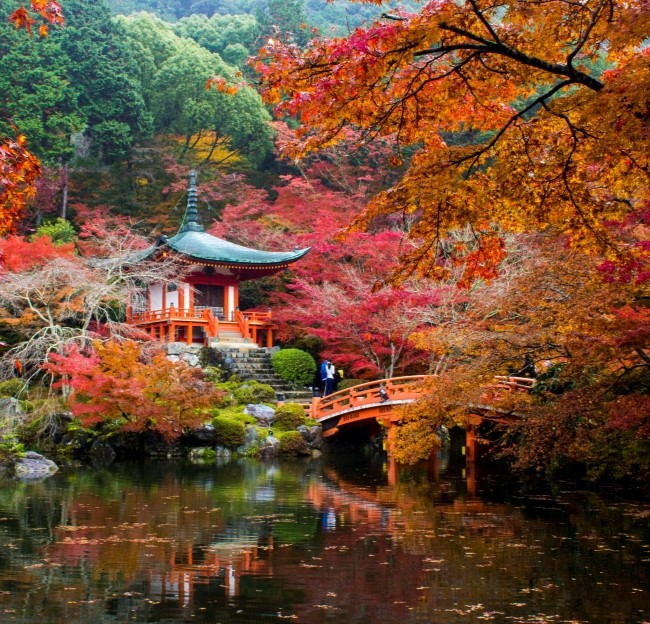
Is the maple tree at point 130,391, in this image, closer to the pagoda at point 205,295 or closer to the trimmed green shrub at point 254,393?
the trimmed green shrub at point 254,393

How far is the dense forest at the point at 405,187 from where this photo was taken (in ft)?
20.2

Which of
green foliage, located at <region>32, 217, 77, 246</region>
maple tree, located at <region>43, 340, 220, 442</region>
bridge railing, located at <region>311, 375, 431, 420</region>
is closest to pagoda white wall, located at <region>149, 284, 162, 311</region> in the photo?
green foliage, located at <region>32, 217, 77, 246</region>

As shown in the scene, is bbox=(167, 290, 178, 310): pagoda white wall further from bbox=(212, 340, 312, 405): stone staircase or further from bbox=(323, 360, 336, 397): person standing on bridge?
bbox=(323, 360, 336, 397): person standing on bridge

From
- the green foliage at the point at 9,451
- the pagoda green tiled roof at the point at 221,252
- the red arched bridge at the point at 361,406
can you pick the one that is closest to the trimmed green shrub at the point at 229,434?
the red arched bridge at the point at 361,406

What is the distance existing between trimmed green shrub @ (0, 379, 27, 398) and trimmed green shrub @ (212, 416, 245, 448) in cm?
484

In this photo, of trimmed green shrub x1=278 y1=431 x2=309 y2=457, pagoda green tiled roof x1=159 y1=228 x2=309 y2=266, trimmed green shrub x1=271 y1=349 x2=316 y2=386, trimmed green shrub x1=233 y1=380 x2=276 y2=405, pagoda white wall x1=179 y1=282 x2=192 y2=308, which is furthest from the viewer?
pagoda white wall x1=179 y1=282 x2=192 y2=308

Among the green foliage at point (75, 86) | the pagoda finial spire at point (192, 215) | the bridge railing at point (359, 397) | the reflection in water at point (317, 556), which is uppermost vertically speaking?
the green foliage at point (75, 86)

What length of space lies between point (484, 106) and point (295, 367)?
60.3 ft

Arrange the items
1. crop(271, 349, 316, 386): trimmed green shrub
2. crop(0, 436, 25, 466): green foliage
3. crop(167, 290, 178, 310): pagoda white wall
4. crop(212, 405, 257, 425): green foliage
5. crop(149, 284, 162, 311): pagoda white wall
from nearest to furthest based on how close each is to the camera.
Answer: crop(0, 436, 25, 466): green foliage, crop(212, 405, 257, 425): green foliage, crop(271, 349, 316, 386): trimmed green shrub, crop(167, 290, 178, 310): pagoda white wall, crop(149, 284, 162, 311): pagoda white wall

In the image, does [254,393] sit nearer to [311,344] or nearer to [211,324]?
[311,344]

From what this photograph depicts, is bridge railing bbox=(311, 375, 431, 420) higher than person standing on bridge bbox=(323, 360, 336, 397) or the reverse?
the reverse

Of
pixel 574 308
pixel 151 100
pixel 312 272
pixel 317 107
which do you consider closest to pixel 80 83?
pixel 151 100

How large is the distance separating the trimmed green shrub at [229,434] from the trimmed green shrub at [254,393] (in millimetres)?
2287

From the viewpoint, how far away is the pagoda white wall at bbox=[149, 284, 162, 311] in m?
28.5
